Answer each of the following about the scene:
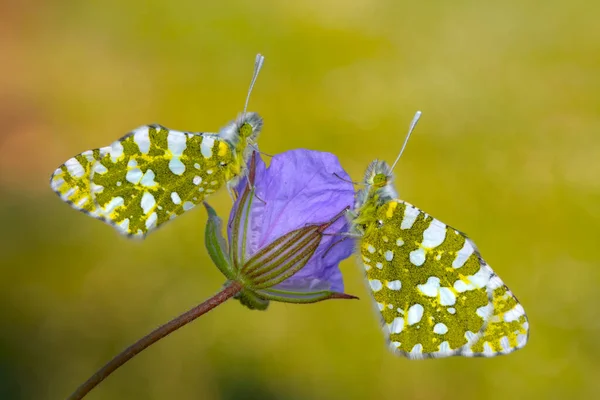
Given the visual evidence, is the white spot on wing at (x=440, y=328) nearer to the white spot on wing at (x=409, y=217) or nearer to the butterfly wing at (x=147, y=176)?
the white spot on wing at (x=409, y=217)

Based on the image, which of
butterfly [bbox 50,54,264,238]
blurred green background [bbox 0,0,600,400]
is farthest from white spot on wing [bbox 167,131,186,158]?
blurred green background [bbox 0,0,600,400]

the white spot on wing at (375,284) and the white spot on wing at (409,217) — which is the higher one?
the white spot on wing at (409,217)

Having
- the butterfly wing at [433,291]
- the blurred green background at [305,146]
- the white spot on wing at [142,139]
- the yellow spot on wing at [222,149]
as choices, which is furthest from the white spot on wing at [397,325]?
the blurred green background at [305,146]

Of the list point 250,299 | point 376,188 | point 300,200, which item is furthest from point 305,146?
point 250,299

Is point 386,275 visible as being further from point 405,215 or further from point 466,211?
point 466,211

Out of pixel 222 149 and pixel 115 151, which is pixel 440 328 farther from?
pixel 115 151

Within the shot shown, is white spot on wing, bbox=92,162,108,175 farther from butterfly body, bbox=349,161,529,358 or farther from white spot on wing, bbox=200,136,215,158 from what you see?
butterfly body, bbox=349,161,529,358
